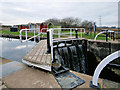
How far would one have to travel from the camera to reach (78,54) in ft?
20.3

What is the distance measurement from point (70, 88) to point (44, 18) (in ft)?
134

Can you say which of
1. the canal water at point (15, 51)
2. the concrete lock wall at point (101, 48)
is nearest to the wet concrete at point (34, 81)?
the canal water at point (15, 51)

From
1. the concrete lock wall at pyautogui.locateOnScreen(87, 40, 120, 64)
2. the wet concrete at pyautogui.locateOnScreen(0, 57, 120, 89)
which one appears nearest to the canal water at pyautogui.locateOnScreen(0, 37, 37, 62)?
the wet concrete at pyautogui.locateOnScreen(0, 57, 120, 89)

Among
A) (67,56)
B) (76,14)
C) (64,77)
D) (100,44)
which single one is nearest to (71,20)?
(76,14)

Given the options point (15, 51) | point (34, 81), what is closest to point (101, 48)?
point (34, 81)

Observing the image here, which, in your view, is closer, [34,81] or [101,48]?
[34,81]

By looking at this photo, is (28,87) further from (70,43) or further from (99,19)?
(99,19)

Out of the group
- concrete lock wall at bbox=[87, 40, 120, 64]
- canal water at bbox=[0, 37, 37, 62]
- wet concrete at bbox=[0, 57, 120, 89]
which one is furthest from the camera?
concrete lock wall at bbox=[87, 40, 120, 64]

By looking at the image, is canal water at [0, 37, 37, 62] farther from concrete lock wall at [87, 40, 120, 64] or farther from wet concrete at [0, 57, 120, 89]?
concrete lock wall at [87, 40, 120, 64]

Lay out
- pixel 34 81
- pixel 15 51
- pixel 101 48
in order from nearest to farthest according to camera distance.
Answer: pixel 34 81
pixel 15 51
pixel 101 48

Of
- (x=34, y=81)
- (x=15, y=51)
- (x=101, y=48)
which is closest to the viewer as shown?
(x=34, y=81)

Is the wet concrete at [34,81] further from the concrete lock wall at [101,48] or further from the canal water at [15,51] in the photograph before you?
the concrete lock wall at [101,48]

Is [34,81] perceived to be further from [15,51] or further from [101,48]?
[101,48]

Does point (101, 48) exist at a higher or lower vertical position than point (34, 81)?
higher
